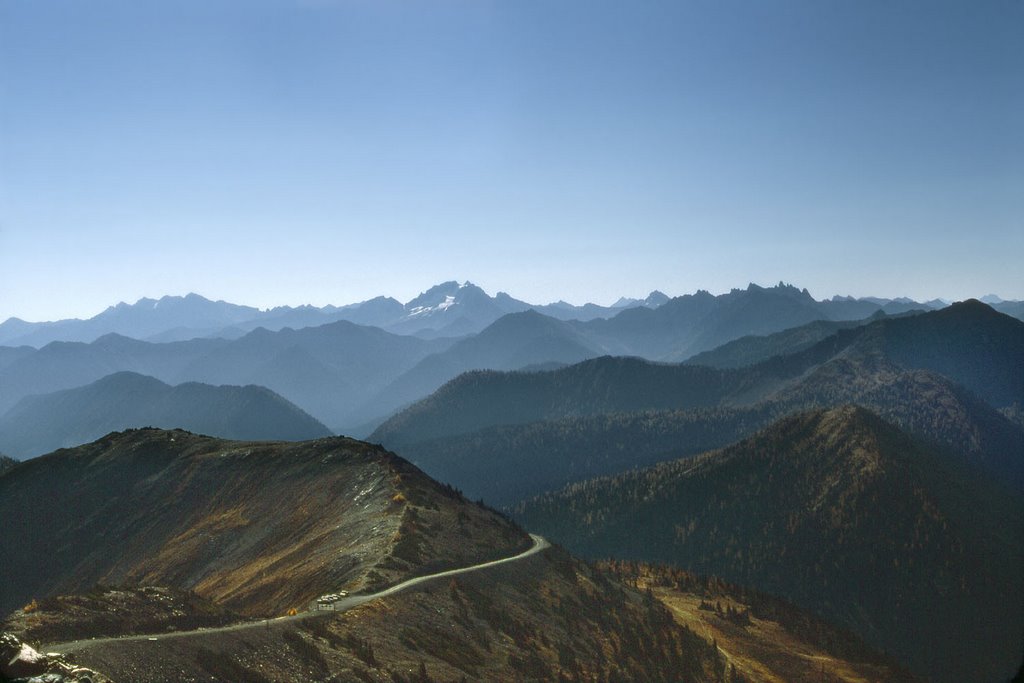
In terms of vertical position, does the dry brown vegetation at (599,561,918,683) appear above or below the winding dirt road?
below

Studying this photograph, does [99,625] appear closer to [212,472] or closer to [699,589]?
[212,472]

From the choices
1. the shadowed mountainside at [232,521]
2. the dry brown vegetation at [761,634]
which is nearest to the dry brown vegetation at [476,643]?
the dry brown vegetation at [761,634]

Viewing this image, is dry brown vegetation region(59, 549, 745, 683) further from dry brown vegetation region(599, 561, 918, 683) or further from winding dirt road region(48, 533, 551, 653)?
dry brown vegetation region(599, 561, 918, 683)

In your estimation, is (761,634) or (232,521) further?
(232,521)

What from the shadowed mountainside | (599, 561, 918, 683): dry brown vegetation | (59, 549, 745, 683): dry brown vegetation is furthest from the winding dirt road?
(599, 561, 918, 683): dry brown vegetation

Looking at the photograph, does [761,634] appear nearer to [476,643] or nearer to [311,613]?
[476,643]

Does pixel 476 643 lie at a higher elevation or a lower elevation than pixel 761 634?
higher

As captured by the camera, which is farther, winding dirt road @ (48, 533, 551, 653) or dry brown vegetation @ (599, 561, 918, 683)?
dry brown vegetation @ (599, 561, 918, 683)

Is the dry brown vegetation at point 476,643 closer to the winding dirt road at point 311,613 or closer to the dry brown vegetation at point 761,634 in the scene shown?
the winding dirt road at point 311,613

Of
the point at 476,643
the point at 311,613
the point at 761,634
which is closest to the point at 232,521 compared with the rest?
the point at 311,613

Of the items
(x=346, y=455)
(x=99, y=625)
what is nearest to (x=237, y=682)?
(x=99, y=625)

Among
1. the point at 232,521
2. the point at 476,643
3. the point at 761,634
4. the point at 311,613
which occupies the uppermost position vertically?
the point at 232,521
